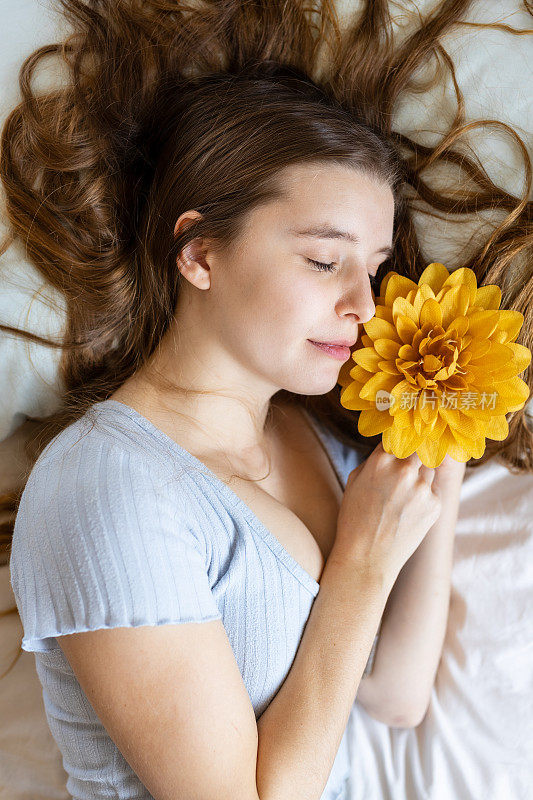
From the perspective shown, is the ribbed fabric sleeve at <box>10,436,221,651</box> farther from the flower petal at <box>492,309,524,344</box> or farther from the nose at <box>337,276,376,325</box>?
the flower petal at <box>492,309,524,344</box>

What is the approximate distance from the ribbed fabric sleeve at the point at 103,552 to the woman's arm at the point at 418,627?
1.41 feet

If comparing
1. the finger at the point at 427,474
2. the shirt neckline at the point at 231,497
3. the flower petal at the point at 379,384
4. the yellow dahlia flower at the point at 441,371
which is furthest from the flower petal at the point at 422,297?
the shirt neckline at the point at 231,497

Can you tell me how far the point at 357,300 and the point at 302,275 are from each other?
9 centimetres

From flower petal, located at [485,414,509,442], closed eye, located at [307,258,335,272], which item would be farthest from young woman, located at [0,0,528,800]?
flower petal, located at [485,414,509,442]

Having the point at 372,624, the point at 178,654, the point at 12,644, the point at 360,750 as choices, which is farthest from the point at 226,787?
the point at 12,644

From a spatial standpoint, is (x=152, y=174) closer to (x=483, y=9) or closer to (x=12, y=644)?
(x=483, y=9)

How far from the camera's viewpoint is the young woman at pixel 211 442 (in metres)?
0.84

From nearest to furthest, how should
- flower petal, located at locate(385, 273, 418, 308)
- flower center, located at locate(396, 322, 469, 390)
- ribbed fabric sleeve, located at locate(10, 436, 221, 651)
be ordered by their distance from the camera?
ribbed fabric sleeve, located at locate(10, 436, 221, 651) < flower center, located at locate(396, 322, 469, 390) < flower petal, located at locate(385, 273, 418, 308)

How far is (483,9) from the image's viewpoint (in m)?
1.10

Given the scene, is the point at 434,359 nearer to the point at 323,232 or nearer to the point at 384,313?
the point at 384,313

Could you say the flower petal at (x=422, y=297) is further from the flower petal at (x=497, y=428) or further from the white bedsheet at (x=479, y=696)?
the white bedsheet at (x=479, y=696)

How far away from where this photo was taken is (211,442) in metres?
1.09

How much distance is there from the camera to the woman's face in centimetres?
96

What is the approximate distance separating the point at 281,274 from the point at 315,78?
0.44 m
